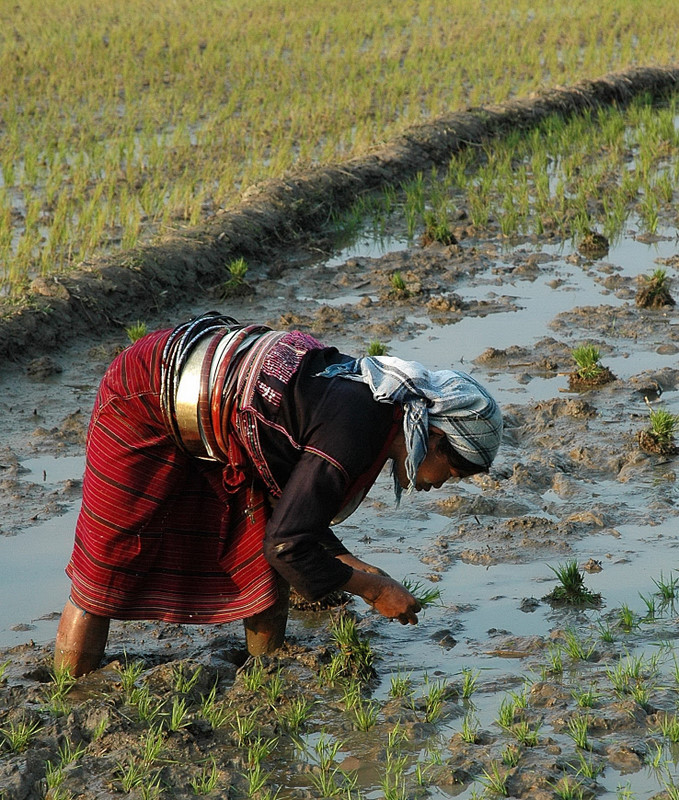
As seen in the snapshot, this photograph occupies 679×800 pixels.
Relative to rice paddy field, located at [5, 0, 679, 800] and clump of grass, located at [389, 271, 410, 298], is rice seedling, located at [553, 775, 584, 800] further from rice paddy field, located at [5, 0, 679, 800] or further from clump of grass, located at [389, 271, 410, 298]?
clump of grass, located at [389, 271, 410, 298]

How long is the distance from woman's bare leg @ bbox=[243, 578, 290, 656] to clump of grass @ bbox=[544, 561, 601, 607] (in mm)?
852

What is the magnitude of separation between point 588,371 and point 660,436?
2.12 ft

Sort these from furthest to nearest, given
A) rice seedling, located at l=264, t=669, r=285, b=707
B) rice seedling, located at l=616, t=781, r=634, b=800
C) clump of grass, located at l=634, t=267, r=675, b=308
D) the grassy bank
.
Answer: the grassy bank
clump of grass, located at l=634, t=267, r=675, b=308
rice seedling, located at l=264, t=669, r=285, b=707
rice seedling, located at l=616, t=781, r=634, b=800

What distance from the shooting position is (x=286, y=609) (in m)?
3.09

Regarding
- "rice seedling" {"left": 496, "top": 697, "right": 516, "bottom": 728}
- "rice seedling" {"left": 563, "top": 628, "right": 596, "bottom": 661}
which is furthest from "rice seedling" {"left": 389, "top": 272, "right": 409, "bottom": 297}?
"rice seedling" {"left": 496, "top": 697, "right": 516, "bottom": 728}

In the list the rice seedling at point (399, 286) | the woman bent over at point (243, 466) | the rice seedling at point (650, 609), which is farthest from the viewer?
the rice seedling at point (399, 286)

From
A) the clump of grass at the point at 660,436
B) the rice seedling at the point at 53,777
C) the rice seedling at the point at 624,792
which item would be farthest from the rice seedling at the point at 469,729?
the clump of grass at the point at 660,436

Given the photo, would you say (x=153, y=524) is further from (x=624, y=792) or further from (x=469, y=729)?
(x=624, y=792)

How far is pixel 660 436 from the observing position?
14.0ft

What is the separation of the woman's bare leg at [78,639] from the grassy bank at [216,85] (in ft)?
9.80

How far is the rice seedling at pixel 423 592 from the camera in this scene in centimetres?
327

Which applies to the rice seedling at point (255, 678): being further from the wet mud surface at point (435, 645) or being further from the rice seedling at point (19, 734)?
the rice seedling at point (19, 734)

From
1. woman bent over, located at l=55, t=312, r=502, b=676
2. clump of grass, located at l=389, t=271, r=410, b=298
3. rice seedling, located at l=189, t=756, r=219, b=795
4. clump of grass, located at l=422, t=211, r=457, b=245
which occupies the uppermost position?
woman bent over, located at l=55, t=312, r=502, b=676

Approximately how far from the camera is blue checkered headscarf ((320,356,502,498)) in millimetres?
2551
